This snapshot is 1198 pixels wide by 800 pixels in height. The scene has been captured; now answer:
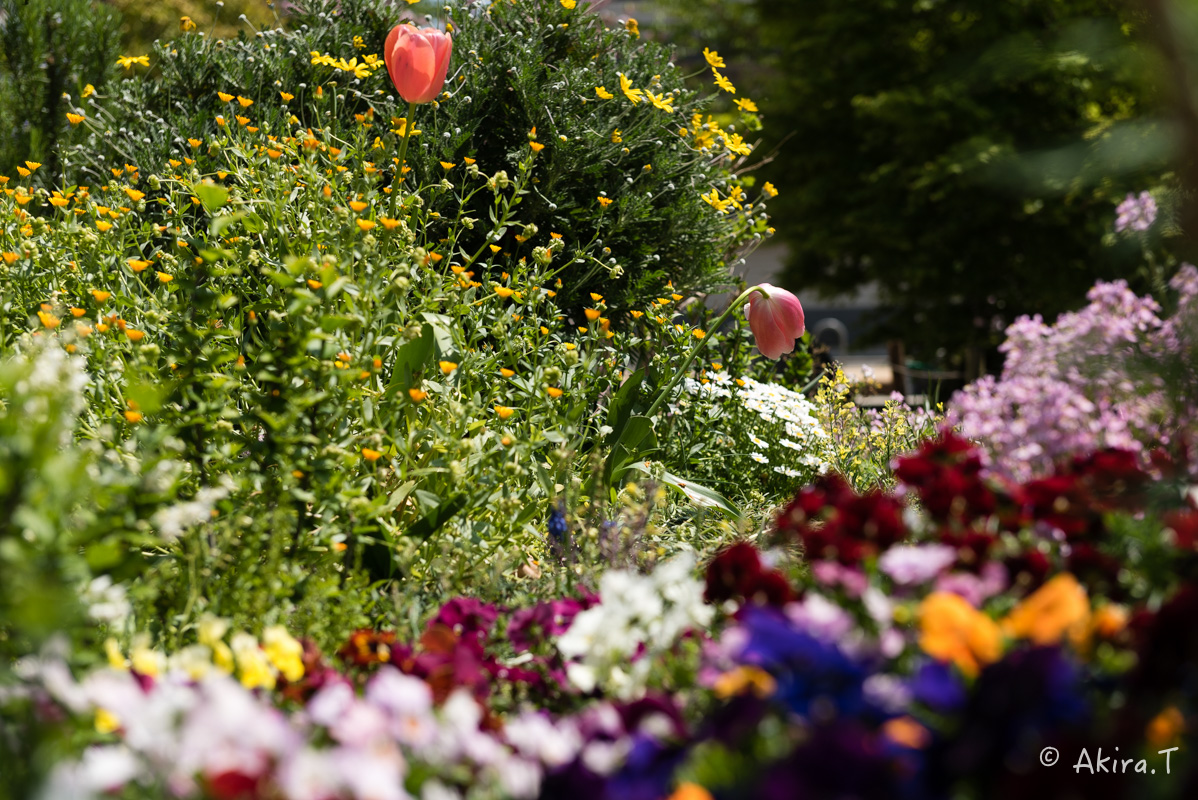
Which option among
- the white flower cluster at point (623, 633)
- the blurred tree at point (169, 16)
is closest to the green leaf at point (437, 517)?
the white flower cluster at point (623, 633)

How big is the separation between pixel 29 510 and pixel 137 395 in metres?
0.22

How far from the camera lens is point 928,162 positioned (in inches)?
435

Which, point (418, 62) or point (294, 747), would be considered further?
point (418, 62)

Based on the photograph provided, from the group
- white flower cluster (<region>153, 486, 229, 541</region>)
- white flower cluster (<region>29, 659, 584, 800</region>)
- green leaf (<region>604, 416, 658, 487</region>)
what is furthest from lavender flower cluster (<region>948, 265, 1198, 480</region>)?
white flower cluster (<region>153, 486, 229, 541</region>)

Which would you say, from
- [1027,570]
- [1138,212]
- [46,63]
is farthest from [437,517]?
[46,63]

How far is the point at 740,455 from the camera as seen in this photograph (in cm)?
383

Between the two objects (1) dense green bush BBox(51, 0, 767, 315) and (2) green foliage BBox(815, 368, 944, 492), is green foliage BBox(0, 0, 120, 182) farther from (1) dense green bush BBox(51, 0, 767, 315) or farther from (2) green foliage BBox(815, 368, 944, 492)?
(2) green foliage BBox(815, 368, 944, 492)

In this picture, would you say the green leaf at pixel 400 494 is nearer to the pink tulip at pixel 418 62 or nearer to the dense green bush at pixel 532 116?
the pink tulip at pixel 418 62

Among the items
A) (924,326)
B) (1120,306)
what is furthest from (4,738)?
(924,326)

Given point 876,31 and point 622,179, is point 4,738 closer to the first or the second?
point 622,179

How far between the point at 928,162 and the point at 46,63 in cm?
908

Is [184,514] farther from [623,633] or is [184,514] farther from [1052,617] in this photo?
[1052,617]

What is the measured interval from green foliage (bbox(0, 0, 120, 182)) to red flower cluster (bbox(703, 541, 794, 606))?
537 cm

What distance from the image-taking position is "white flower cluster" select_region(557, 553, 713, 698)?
1432mm
